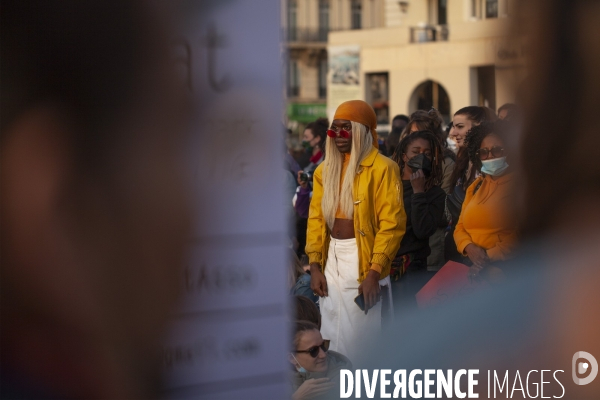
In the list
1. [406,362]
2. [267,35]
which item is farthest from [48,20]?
[406,362]

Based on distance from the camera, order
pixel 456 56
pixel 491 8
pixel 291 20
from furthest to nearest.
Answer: pixel 456 56, pixel 291 20, pixel 491 8

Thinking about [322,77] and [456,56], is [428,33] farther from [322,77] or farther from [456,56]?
[322,77]

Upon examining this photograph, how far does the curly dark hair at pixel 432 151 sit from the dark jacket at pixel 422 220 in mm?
111

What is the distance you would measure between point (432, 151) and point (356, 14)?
182cm

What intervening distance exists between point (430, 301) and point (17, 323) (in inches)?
110

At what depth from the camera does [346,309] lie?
424 cm

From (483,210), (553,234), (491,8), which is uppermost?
(491,8)

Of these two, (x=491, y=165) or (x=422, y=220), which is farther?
(x=422, y=220)

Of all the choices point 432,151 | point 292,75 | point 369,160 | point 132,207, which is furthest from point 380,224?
point 132,207

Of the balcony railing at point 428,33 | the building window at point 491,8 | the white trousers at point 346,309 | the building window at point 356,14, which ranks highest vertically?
the building window at point 356,14

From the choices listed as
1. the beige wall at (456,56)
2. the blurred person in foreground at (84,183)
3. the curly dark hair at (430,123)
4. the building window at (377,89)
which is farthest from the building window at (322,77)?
the blurred person in foreground at (84,183)

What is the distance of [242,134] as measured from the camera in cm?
124

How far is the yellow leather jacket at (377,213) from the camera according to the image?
412 cm

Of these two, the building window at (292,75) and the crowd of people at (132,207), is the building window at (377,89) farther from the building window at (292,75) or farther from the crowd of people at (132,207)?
the crowd of people at (132,207)
